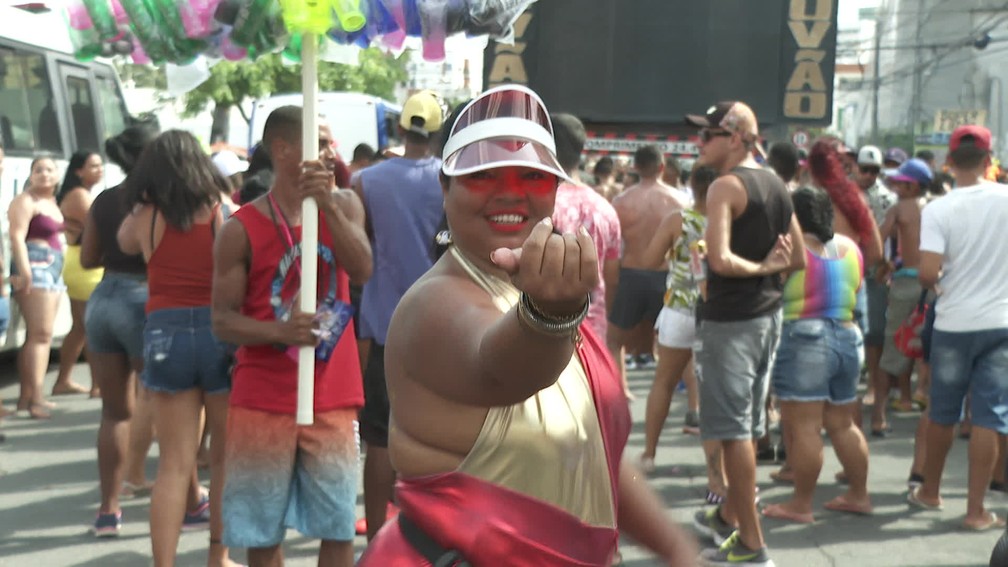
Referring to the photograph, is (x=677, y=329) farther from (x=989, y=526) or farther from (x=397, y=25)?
(x=397, y=25)

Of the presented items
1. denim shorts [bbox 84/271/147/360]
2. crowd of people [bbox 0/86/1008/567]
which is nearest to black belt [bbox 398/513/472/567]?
crowd of people [bbox 0/86/1008/567]

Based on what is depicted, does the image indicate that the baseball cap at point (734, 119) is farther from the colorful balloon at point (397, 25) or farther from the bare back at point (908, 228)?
the bare back at point (908, 228)

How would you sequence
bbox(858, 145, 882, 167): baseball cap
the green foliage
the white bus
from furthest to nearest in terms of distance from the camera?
the green foliage < the white bus < bbox(858, 145, 882, 167): baseball cap

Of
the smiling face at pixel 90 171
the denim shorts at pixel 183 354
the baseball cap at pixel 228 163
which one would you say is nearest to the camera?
the denim shorts at pixel 183 354

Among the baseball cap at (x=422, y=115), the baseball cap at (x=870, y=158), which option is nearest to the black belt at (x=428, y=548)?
the baseball cap at (x=422, y=115)

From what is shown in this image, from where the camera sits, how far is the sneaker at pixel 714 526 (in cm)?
681

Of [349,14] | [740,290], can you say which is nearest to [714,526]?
[740,290]

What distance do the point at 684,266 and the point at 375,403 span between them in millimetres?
2613

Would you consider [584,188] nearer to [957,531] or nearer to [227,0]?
[227,0]

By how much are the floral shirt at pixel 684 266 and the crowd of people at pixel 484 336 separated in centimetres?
2

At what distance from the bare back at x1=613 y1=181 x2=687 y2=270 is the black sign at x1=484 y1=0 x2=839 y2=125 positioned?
9077 millimetres

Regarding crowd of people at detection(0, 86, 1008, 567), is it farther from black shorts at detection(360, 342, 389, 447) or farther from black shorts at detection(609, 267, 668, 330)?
black shorts at detection(609, 267, 668, 330)

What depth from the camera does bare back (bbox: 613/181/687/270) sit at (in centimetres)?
1046

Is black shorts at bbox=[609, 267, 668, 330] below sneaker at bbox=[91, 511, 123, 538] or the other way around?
the other way around
